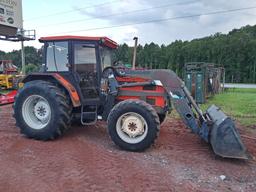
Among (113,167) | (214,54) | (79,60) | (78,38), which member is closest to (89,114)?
(79,60)

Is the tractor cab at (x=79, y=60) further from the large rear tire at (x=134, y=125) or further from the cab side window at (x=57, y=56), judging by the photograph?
the large rear tire at (x=134, y=125)

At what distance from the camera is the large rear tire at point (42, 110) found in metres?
6.15

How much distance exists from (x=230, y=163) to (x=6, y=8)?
29066mm

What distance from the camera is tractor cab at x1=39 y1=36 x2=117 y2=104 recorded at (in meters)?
6.49

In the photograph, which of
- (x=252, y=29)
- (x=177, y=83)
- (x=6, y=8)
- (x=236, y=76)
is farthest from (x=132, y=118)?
(x=252, y=29)

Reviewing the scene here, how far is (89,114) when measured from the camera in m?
6.53

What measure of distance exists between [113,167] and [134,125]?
1.12m

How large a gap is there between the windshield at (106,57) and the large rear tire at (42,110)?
1153 millimetres

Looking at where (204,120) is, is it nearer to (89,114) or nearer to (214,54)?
(89,114)

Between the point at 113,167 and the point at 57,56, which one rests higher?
the point at 57,56

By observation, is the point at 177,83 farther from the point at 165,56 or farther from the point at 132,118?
the point at 165,56

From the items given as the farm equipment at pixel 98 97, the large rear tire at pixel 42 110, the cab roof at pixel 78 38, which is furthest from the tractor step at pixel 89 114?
the cab roof at pixel 78 38

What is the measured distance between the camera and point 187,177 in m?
4.45

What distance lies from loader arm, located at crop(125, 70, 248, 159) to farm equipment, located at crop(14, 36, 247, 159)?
0.7 inches
